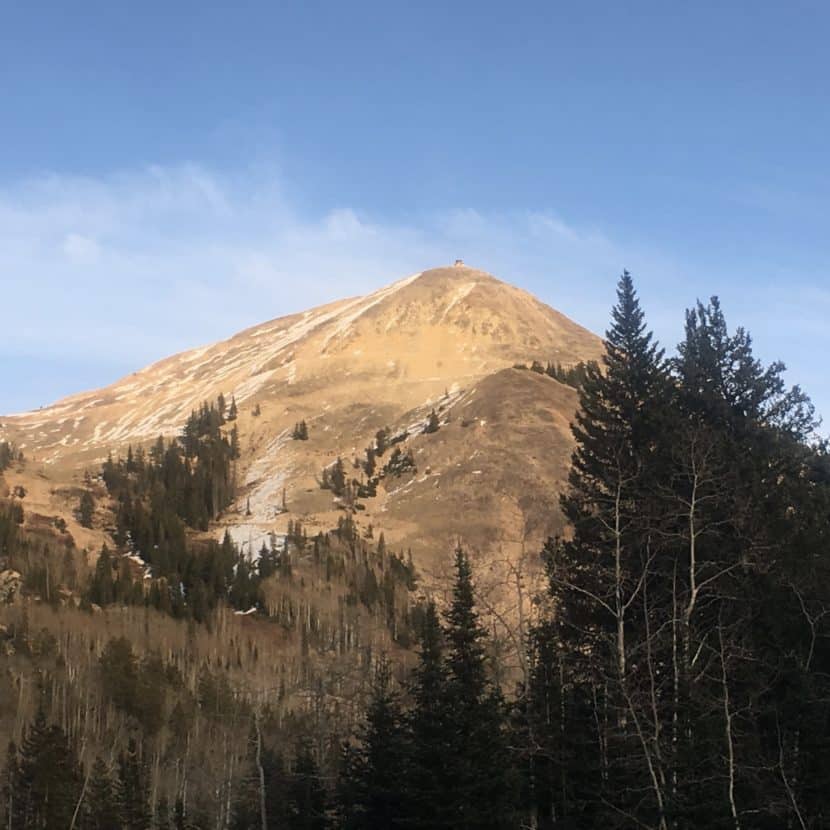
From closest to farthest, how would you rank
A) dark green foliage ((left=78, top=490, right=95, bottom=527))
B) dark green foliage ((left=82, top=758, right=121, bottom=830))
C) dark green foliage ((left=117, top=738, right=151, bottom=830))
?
dark green foliage ((left=82, top=758, right=121, bottom=830))
dark green foliage ((left=117, top=738, right=151, bottom=830))
dark green foliage ((left=78, top=490, right=95, bottom=527))

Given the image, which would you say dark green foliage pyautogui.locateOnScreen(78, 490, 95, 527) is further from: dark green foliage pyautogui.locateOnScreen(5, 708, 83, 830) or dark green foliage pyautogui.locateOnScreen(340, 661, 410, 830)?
dark green foliage pyautogui.locateOnScreen(340, 661, 410, 830)

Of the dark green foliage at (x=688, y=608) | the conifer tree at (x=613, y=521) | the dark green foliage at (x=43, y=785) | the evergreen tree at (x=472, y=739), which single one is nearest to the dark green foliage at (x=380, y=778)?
the evergreen tree at (x=472, y=739)

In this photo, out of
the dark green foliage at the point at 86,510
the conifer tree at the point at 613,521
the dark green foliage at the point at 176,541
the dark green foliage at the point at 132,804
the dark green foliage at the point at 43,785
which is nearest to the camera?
the conifer tree at the point at 613,521

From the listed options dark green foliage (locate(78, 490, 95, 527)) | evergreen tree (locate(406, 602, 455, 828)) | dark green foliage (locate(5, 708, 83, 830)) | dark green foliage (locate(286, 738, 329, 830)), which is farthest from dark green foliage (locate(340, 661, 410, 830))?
dark green foliage (locate(78, 490, 95, 527))

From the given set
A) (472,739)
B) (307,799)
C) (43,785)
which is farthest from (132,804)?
(472,739)

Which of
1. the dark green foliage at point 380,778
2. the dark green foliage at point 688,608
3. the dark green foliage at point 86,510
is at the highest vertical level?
the dark green foliage at point 86,510

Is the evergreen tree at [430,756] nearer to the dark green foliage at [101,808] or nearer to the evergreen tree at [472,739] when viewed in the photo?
the evergreen tree at [472,739]

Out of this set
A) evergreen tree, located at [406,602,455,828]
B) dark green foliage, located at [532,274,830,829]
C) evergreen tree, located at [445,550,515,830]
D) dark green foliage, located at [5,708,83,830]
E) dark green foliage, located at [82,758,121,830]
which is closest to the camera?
dark green foliage, located at [532,274,830,829]

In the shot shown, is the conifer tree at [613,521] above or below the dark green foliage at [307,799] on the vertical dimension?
above

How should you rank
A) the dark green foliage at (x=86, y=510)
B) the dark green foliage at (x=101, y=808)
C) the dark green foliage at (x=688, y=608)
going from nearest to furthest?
the dark green foliage at (x=688, y=608)
the dark green foliage at (x=101, y=808)
the dark green foliage at (x=86, y=510)

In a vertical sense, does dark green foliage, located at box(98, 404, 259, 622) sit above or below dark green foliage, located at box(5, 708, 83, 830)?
above

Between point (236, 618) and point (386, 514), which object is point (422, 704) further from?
point (386, 514)

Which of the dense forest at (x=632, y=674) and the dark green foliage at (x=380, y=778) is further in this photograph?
the dark green foliage at (x=380, y=778)

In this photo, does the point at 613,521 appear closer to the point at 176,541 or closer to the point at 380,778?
the point at 380,778
